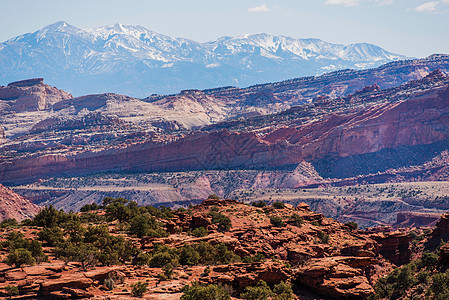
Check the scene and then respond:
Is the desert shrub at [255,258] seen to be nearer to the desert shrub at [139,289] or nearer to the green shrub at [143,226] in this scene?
the green shrub at [143,226]

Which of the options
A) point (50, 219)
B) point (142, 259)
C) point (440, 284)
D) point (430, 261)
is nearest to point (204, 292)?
point (142, 259)

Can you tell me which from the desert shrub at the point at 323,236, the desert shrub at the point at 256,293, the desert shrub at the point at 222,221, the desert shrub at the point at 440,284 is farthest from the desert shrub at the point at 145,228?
the desert shrub at the point at 440,284

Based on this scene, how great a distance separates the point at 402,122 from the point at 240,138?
153 ft

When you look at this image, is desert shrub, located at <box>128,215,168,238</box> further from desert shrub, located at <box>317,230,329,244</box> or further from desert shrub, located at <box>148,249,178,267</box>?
desert shrub, located at <box>317,230,329,244</box>

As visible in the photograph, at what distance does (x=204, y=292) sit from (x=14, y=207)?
75677 mm

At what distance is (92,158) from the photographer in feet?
581

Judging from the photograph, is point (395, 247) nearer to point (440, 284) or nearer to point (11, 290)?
point (440, 284)

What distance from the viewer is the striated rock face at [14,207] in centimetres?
9631

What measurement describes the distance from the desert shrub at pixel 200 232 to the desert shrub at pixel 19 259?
17.1 meters

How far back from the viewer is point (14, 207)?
3937 inches

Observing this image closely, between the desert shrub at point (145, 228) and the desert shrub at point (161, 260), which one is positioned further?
the desert shrub at point (145, 228)

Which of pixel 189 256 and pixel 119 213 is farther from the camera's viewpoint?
pixel 119 213

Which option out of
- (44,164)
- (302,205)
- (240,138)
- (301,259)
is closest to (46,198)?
(44,164)

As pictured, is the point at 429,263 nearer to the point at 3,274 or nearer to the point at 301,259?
the point at 301,259
